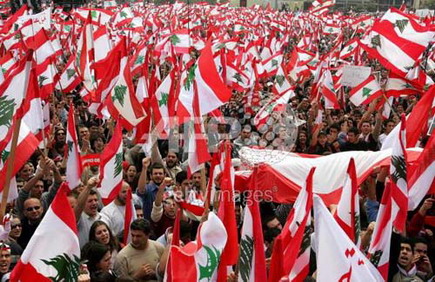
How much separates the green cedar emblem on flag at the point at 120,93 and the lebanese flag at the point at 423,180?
3907mm

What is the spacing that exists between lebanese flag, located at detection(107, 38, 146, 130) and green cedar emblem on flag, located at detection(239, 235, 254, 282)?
4.15 meters

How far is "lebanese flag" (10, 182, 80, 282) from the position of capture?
13.1 feet

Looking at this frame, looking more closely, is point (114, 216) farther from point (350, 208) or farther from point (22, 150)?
point (350, 208)

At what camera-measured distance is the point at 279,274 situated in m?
4.03

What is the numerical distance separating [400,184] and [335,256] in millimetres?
1731

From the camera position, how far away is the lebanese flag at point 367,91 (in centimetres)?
1084

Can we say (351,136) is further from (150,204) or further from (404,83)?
(150,204)

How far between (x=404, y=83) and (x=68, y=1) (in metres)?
25.3

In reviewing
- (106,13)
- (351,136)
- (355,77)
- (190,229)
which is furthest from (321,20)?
(190,229)

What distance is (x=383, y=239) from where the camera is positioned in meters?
4.68

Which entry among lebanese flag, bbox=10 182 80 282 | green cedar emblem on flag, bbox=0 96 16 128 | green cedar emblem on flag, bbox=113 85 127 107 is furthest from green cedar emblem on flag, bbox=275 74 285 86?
lebanese flag, bbox=10 182 80 282

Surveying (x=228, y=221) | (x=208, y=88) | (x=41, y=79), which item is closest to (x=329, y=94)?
(x=41, y=79)

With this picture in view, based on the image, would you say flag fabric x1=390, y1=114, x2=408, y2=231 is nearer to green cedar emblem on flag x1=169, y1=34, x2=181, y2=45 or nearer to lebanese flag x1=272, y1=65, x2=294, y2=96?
lebanese flag x1=272, y1=65, x2=294, y2=96

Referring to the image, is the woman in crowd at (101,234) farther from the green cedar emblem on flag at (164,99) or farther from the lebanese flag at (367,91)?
the lebanese flag at (367,91)
